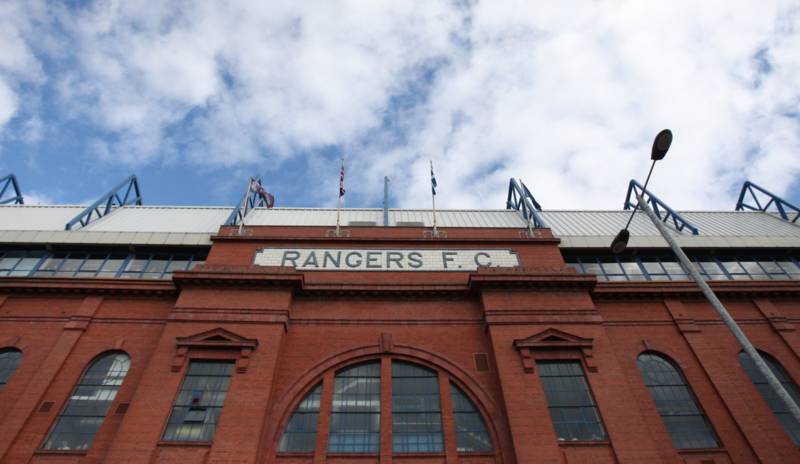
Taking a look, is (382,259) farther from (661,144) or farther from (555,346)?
(661,144)

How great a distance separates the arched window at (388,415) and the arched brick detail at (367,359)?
0.19 m

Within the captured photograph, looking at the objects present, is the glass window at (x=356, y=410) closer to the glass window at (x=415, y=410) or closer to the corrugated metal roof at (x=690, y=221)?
the glass window at (x=415, y=410)

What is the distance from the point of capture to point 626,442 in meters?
14.7

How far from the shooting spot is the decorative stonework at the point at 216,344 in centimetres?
1662

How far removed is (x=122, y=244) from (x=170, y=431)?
1080 cm

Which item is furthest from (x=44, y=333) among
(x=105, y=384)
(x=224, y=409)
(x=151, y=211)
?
(x=151, y=211)

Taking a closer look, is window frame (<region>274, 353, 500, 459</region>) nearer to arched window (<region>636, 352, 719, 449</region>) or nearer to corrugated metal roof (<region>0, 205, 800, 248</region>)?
arched window (<region>636, 352, 719, 449</region>)

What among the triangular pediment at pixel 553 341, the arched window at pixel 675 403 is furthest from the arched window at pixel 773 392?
the triangular pediment at pixel 553 341

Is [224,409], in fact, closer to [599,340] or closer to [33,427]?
[33,427]

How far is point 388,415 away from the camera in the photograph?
15.8 meters

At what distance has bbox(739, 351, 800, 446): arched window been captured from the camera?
16.3m

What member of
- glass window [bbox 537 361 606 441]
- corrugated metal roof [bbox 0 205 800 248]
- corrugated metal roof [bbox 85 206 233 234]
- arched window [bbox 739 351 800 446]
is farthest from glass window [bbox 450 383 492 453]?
corrugated metal roof [bbox 85 206 233 234]

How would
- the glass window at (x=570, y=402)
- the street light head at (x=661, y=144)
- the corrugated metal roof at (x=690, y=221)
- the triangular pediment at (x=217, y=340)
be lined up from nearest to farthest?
the street light head at (x=661, y=144), the glass window at (x=570, y=402), the triangular pediment at (x=217, y=340), the corrugated metal roof at (x=690, y=221)

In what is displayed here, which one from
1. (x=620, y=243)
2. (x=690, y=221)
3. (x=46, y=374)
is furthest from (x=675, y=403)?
(x=46, y=374)
